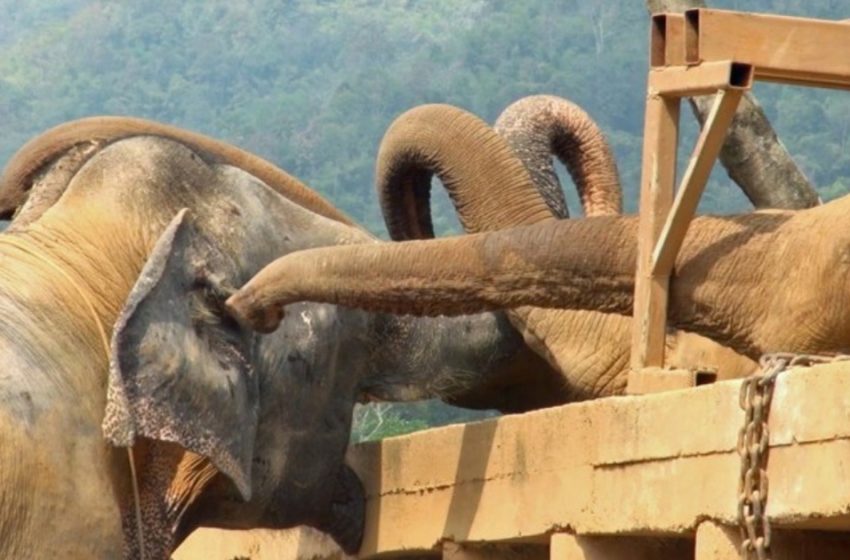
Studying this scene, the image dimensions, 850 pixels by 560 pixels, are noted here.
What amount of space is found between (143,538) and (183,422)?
0.32 m

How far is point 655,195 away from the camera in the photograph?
5262 mm

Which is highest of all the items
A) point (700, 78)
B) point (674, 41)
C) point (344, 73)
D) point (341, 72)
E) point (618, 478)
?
point (341, 72)

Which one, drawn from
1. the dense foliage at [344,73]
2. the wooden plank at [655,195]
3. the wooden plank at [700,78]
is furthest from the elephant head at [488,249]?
the dense foliage at [344,73]

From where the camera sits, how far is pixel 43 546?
5.45 m

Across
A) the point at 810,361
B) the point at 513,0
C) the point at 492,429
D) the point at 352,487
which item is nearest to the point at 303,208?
the point at 352,487

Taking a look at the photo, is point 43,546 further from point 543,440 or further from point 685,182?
point 685,182

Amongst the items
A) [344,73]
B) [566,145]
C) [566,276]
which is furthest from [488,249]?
[344,73]

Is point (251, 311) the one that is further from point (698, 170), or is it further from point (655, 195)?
point (698, 170)

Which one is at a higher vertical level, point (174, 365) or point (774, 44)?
point (774, 44)

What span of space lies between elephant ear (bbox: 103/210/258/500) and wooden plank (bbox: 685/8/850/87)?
1361 millimetres

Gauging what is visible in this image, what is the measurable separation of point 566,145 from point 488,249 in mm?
1973

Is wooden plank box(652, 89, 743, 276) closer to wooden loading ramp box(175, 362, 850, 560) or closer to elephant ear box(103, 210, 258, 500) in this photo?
wooden loading ramp box(175, 362, 850, 560)

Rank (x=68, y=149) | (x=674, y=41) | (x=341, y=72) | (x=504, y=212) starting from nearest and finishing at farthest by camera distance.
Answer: (x=674, y=41) → (x=68, y=149) → (x=504, y=212) → (x=341, y=72)

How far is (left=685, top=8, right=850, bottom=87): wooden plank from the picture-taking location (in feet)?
16.7
